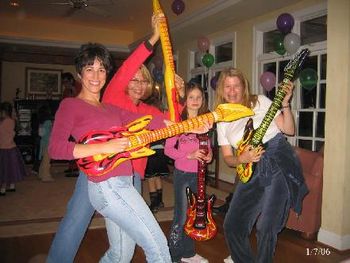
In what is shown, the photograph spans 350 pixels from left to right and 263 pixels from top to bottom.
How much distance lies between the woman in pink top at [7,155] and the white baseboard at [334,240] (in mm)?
4946

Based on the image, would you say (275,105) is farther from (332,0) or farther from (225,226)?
(332,0)

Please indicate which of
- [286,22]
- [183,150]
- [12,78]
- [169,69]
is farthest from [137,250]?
[12,78]

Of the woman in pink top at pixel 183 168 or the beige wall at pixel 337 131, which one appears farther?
the beige wall at pixel 337 131

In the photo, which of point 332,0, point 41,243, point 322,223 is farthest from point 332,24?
point 41,243

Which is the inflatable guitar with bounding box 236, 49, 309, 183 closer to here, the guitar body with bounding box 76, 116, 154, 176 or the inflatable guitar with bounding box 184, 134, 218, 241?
the inflatable guitar with bounding box 184, 134, 218, 241

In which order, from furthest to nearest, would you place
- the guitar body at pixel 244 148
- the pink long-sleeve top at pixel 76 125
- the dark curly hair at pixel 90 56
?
the guitar body at pixel 244 148 < the dark curly hair at pixel 90 56 < the pink long-sleeve top at pixel 76 125

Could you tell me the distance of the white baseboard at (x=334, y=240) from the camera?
3422mm

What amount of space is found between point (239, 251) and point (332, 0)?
2.66m

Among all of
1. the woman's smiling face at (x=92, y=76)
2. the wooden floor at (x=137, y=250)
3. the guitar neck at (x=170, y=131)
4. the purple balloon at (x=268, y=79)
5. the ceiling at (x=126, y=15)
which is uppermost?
the ceiling at (x=126, y=15)

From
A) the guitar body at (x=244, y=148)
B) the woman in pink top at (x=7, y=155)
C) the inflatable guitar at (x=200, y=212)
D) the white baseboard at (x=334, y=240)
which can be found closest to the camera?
the guitar body at (x=244, y=148)

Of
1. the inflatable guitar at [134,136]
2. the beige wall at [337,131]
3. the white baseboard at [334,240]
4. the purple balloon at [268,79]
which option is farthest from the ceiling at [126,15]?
the inflatable guitar at [134,136]

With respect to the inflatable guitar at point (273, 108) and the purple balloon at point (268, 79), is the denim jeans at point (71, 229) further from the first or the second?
Result: the purple balloon at point (268, 79)

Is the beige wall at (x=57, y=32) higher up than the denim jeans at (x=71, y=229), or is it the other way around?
the beige wall at (x=57, y=32)

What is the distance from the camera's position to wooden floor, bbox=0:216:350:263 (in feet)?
10.6
